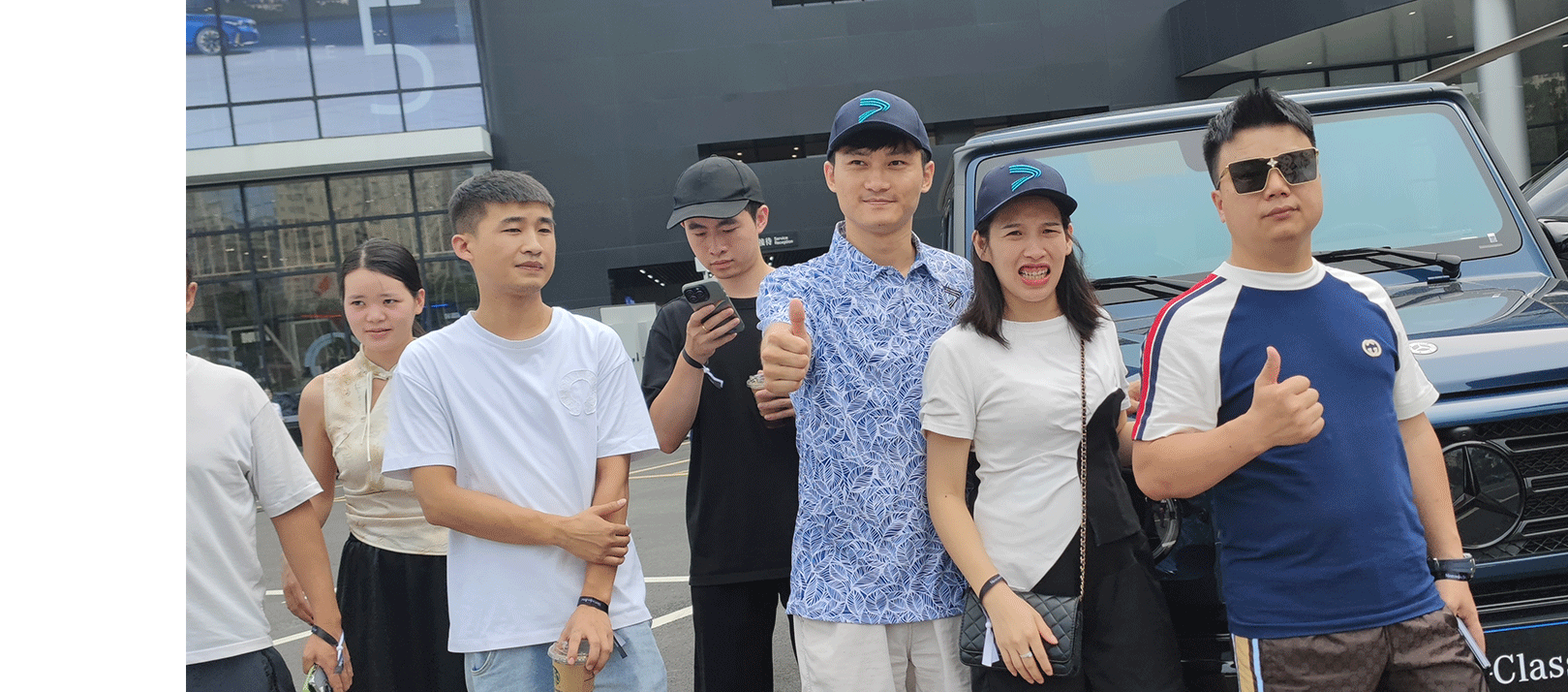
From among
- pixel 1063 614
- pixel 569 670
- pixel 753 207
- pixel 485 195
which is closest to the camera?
pixel 1063 614

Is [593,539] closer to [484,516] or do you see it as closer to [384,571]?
[484,516]

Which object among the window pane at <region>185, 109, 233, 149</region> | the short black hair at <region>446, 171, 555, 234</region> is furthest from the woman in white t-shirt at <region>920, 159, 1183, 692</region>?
the window pane at <region>185, 109, 233, 149</region>

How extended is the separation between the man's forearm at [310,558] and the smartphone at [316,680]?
14 centimetres

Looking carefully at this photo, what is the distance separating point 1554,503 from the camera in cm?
235

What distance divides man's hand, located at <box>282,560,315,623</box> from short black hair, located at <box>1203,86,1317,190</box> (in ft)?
8.14

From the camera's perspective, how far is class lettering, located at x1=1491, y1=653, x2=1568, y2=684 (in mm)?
2281

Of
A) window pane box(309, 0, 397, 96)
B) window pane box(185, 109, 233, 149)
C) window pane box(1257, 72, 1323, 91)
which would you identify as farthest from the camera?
window pane box(1257, 72, 1323, 91)

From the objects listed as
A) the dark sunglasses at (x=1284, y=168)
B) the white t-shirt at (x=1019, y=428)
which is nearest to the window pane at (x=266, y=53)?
the white t-shirt at (x=1019, y=428)

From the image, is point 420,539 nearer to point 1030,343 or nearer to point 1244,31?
point 1030,343

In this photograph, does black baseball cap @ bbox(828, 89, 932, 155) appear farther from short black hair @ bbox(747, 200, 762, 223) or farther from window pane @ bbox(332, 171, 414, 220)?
window pane @ bbox(332, 171, 414, 220)

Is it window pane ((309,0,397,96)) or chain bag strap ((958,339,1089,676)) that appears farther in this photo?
window pane ((309,0,397,96))

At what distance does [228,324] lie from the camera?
21688 millimetres

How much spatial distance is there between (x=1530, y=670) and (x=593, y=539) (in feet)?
6.92

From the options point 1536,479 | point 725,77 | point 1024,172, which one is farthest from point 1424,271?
point 725,77
